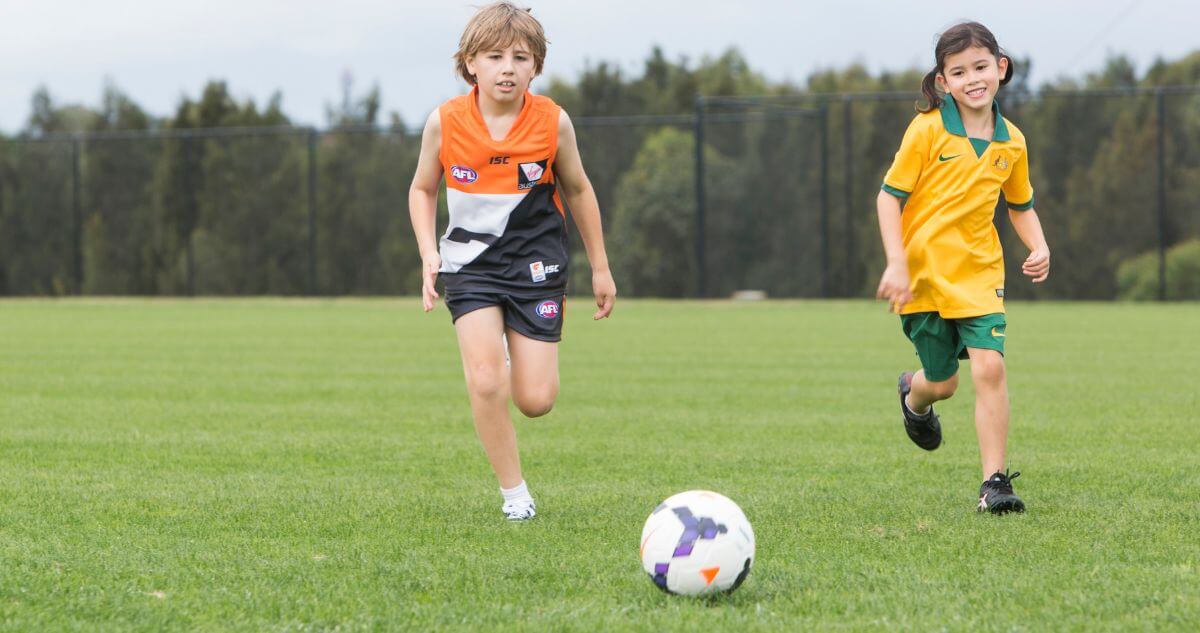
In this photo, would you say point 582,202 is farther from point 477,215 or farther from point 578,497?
point 578,497

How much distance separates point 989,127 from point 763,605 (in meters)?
2.50

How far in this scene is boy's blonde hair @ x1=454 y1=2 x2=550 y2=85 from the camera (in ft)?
16.3

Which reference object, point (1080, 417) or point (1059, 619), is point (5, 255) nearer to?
point (1080, 417)

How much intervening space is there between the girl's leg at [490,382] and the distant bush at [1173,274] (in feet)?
70.1

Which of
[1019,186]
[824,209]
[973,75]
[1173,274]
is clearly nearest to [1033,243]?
[1019,186]

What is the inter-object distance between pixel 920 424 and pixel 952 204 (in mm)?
1198

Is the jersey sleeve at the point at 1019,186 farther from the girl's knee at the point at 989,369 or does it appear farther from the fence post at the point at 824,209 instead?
the fence post at the point at 824,209

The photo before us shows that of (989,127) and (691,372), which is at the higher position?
(989,127)

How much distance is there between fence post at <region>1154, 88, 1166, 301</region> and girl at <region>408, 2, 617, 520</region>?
2114 centimetres

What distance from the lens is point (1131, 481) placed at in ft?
19.2

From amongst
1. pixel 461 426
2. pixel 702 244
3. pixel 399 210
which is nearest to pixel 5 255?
pixel 399 210

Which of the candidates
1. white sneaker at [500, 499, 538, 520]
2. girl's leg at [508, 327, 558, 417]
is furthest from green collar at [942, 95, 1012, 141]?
white sneaker at [500, 499, 538, 520]

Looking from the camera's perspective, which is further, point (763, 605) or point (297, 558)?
point (297, 558)

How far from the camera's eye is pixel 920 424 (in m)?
6.13
